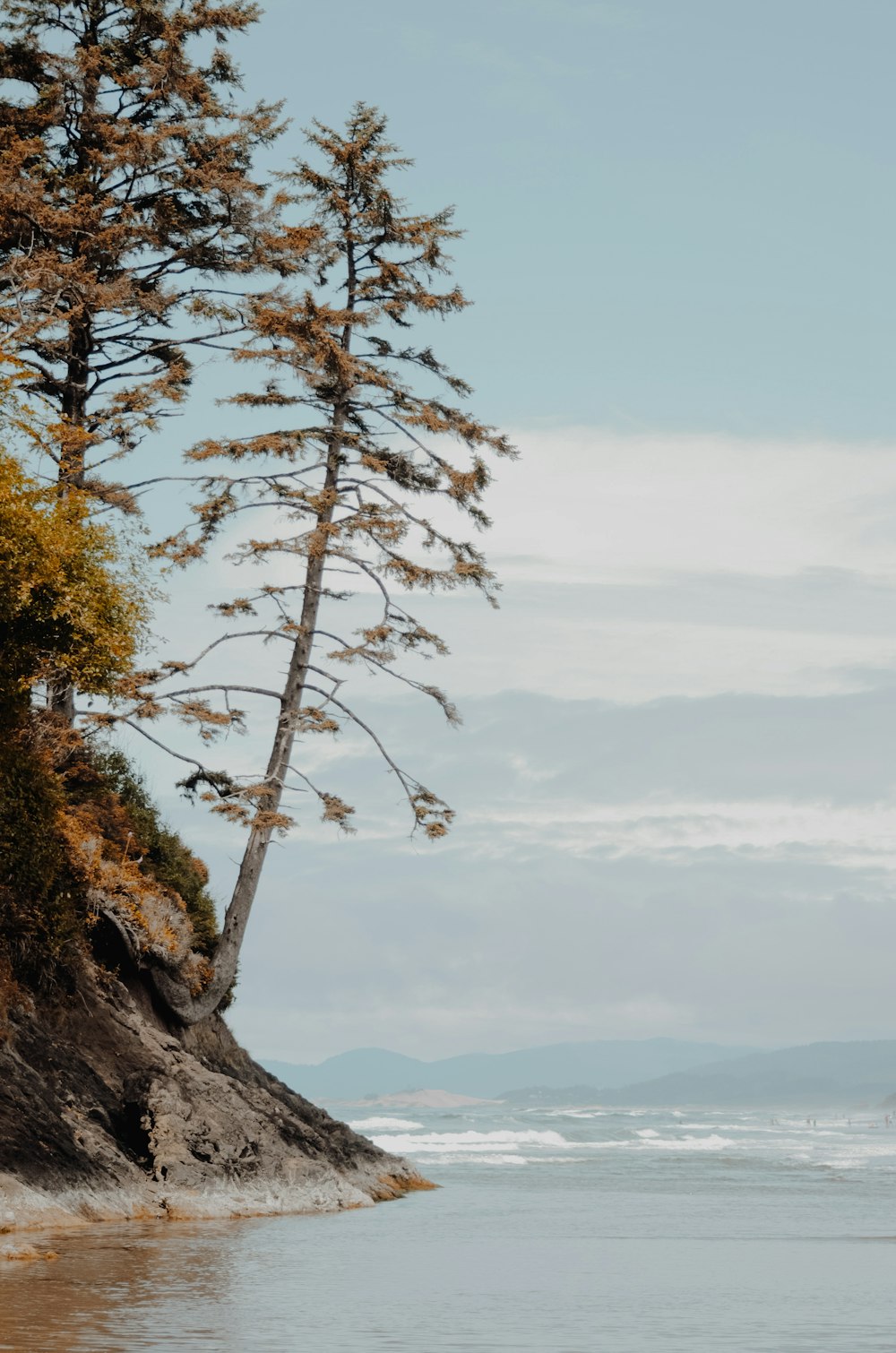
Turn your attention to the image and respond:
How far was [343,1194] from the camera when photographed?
69.6 feet

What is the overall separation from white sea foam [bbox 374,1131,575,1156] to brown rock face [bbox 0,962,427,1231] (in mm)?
28963

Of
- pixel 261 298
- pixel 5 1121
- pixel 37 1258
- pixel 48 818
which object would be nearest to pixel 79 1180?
pixel 5 1121

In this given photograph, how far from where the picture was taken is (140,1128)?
18.0 meters

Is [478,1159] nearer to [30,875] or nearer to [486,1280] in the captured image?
[30,875]

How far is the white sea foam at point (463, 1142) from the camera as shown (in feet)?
172

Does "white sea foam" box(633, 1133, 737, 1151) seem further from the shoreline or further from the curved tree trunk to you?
the curved tree trunk

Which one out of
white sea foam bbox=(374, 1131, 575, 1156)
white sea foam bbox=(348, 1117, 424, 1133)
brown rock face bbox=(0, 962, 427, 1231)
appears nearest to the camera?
brown rock face bbox=(0, 962, 427, 1231)

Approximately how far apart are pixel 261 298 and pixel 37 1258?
19.6 metres

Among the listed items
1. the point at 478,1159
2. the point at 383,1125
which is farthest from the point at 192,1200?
the point at 383,1125

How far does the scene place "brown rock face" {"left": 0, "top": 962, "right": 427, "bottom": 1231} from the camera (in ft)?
50.7

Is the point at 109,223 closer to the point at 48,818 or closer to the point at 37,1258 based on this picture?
the point at 48,818

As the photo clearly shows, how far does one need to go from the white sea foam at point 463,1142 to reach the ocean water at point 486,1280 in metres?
27.9

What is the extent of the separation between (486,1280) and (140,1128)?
23.8 ft

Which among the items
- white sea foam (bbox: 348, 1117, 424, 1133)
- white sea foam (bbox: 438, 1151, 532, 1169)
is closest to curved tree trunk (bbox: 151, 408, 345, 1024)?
white sea foam (bbox: 438, 1151, 532, 1169)
